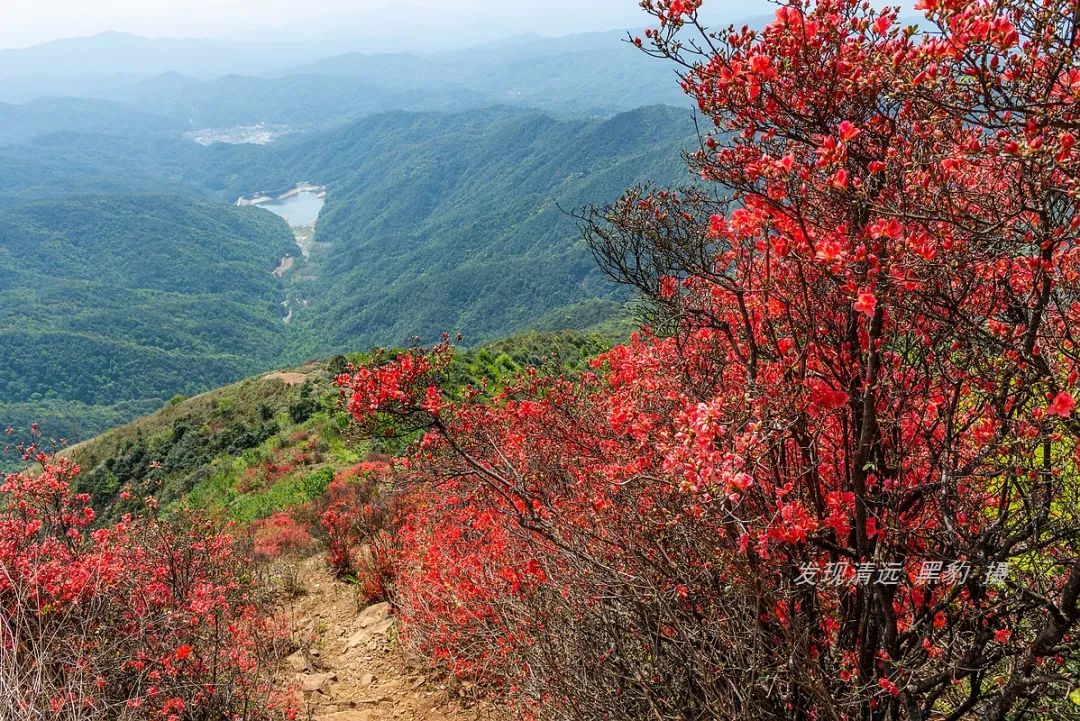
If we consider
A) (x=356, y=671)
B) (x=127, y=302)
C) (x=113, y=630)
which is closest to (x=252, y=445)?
(x=356, y=671)

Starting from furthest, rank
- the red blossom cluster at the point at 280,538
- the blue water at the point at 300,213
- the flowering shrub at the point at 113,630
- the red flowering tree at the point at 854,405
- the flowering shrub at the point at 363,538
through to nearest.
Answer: the blue water at the point at 300,213 < the red blossom cluster at the point at 280,538 < the flowering shrub at the point at 363,538 < the flowering shrub at the point at 113,630 < the red flowering tree at the point at 854,405

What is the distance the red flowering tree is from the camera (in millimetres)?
1986

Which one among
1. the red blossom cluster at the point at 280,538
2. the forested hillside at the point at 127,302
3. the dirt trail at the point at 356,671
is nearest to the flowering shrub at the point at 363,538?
the dirt trail at the point at 356,671

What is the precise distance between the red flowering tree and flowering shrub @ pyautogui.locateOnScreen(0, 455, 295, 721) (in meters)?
2.37

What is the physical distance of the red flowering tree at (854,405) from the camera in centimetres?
199

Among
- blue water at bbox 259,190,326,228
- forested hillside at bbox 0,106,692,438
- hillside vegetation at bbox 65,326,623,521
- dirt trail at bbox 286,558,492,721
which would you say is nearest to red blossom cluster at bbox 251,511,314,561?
hillside vegetation at bbox 65,326,623,521

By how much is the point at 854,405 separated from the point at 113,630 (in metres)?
5.09

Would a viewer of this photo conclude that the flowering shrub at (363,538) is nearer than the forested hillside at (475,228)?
Yes

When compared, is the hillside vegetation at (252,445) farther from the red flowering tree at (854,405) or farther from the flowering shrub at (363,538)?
the red flowering tree at (854,405)

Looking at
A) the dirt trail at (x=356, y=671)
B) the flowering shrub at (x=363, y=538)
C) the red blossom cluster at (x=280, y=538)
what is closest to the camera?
the dirt trail at (x=356, y=671)

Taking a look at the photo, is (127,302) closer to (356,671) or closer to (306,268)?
(306,268)

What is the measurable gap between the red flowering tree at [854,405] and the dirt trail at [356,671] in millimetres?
1999

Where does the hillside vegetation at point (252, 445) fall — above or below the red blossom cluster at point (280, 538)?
below

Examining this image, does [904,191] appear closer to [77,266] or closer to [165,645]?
[165,645]
